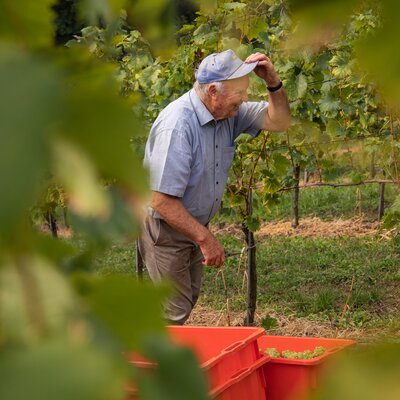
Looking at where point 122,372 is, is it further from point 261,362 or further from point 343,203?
point 343,203

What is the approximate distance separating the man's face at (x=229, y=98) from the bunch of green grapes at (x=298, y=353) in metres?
1.25

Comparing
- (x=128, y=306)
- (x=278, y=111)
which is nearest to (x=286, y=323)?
(x=278, y=111)

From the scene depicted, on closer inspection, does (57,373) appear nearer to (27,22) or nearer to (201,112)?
(27,22)

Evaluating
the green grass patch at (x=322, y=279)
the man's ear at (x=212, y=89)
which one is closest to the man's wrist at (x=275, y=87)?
the man's ear at (x=212, y=89)

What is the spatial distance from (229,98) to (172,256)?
0.91m

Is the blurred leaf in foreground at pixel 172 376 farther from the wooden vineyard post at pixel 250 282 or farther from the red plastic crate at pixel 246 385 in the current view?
the wooden vineyard post at pixel 250 282

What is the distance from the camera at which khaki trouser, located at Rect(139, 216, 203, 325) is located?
4812mm

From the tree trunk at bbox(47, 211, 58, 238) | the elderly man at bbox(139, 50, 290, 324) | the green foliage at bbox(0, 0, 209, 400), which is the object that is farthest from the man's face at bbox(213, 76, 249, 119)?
the green foliage at bbox(0, 0, 209, 400)

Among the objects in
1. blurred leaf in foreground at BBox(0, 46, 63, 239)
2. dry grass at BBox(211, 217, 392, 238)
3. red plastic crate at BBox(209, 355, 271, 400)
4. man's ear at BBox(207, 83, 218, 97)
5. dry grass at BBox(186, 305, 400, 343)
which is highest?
man's ear at BBox(207, 83, 218, 97)

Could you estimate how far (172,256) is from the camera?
487cm

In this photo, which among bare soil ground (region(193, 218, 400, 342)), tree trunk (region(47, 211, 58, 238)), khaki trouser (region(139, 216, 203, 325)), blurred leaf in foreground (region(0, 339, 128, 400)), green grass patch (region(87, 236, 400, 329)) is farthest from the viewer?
green grass patch (region(87, 236, 400, 329))

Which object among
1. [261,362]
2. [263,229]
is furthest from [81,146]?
[263,229]

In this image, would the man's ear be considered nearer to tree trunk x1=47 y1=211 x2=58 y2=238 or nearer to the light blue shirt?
the light blue shirt

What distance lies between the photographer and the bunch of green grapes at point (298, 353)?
413 centimetres
